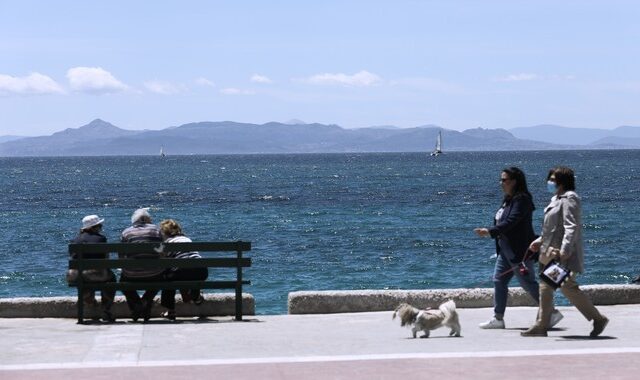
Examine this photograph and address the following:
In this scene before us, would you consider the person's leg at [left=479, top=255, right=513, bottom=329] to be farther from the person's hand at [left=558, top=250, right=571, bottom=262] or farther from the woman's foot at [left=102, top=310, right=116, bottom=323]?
the woman's foot at [left=102, top=310, right=116, bottom=323]

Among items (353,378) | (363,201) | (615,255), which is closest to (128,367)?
(353,378)

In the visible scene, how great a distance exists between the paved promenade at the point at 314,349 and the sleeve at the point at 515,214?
0.90 meters

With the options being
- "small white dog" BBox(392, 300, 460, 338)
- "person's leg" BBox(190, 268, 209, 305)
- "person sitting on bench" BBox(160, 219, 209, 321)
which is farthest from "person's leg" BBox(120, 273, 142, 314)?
"small white dog" BBox(392, 300, 460, 338)

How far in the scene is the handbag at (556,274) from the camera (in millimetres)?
9898

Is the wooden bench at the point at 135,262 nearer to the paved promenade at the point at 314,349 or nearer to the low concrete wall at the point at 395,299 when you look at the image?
the paved promenade at the point at 314,349

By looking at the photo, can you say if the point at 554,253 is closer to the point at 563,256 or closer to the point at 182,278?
the point at 563,256

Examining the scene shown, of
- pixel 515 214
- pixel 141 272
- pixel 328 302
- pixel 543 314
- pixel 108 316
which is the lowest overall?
pixel 108 316

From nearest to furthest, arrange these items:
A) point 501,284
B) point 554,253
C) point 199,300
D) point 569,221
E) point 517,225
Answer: point 569,221, point 554,253, point 517,225, point 501,284, point 199,300

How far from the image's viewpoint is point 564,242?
9.91 metres

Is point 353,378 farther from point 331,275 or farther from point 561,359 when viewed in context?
point 331,275

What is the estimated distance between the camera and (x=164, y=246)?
1169 centimetres

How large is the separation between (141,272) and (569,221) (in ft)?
14.0

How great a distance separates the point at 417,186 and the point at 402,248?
52.7m

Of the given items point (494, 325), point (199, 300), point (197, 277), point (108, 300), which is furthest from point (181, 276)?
point (494, 325)
